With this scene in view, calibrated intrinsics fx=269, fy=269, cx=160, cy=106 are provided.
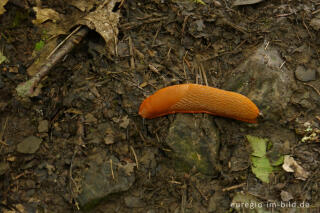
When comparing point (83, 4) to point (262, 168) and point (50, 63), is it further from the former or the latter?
point (262, 168)

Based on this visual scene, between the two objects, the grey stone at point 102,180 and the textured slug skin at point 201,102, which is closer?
the grey stone at point 102,180

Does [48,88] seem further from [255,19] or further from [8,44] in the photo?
[255,19]

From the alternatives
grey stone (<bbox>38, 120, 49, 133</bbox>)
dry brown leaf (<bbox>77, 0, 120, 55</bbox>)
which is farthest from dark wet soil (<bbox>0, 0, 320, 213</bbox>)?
dry brown leaf (<bbox>77, 0, 120, 55</bbox>)

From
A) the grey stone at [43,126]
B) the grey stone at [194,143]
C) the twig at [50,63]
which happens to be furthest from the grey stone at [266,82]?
the grey stone at [43,126]

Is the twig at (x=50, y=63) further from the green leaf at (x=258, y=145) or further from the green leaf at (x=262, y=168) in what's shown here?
the green leaf at (x=262, y=168)

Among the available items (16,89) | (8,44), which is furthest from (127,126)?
(8,44)

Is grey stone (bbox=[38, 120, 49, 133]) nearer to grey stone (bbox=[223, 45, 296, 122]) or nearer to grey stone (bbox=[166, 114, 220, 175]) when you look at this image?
grey stone (bbox=[166, 114, 220, 175])
